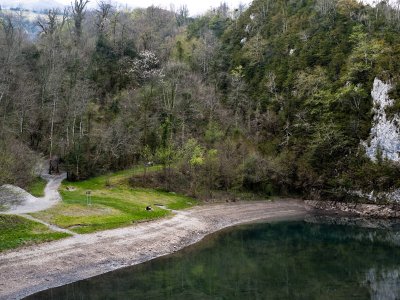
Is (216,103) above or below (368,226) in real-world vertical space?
above

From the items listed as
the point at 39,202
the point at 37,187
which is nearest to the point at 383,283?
the point at 39,202

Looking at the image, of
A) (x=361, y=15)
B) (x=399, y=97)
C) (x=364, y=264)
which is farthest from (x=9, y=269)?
(x=361, y=15)

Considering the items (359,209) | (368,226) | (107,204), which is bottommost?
(368,226)

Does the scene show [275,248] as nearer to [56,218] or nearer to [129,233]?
[129,233]

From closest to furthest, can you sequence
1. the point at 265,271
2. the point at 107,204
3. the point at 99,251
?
the point at 265,271 < the point at 99,251 < the point at 107,204

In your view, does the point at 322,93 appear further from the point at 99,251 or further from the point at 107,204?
the point at 99,251

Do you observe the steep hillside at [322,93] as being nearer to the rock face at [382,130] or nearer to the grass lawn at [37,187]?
the rock face at [382,130]

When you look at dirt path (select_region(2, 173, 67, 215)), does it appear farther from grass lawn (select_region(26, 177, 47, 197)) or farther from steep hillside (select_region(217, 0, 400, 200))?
steep hillside (select_region(217, 0, 400, 200))
